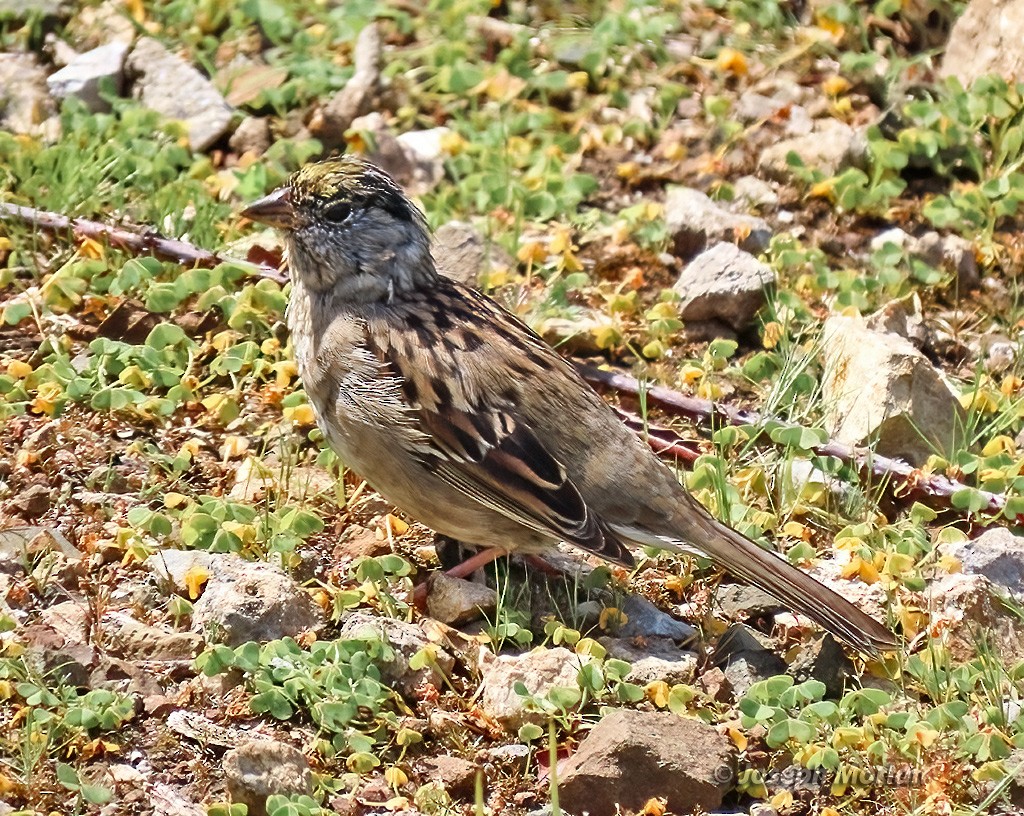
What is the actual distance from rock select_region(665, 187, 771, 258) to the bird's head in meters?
1.61

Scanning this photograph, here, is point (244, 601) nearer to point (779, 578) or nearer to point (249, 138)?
point (779, 578)

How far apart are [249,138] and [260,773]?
12.8ft

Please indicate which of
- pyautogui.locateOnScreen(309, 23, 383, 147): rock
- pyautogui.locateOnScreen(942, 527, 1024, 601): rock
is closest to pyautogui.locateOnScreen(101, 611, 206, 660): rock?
pyautogui.locateOnScreen(942, 527, 1024, 601): rock

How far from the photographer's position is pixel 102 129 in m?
7.21

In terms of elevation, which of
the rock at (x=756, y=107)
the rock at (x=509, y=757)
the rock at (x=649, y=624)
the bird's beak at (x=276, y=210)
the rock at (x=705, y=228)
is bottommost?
the rock at (x=509, y=757)

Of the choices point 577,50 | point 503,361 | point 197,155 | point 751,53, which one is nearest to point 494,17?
point 577,50

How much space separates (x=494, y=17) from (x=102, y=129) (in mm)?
2237

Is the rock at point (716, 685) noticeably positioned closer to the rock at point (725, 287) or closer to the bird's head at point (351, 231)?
the bird's head at point (351, 231)

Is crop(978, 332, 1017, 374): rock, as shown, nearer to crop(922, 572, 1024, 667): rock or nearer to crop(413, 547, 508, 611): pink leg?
crop(922, 572, 1024, 667): rock

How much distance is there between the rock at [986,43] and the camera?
309 inches

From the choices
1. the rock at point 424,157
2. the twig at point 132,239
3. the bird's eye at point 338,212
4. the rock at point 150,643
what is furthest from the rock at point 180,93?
the rock at point 150,643

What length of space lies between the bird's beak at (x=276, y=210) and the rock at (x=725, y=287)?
68.6 inches

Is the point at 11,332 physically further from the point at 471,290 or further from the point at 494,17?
the point at 494,17

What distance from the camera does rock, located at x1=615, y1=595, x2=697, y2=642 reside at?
5297 mm
